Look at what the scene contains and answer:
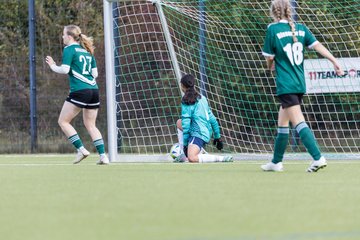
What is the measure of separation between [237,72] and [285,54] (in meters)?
4.75

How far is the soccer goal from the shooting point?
13430mm

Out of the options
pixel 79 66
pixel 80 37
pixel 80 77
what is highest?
pixel 80 37

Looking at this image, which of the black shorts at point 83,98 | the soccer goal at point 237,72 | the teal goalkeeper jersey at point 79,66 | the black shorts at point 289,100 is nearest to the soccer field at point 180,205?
the black shorts at point 289,100

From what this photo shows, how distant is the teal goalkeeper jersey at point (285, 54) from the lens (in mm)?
9312

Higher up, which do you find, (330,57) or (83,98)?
(330,57)

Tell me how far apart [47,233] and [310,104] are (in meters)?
9.25

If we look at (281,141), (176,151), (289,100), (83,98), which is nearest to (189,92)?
(176,151)

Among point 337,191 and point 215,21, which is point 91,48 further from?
point 337,191

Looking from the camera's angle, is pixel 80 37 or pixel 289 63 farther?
pixel 80 37

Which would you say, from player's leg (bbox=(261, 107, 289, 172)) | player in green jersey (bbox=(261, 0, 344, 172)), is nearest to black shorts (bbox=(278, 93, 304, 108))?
player in green jersey (bbox=(261, 0, 344, 172))

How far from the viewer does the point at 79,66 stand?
38.3 ft

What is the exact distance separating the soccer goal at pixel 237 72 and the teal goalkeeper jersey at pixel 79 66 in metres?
1.48

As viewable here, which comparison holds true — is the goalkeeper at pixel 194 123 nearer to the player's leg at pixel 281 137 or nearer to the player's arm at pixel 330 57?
the player's leg at pixel 281 137

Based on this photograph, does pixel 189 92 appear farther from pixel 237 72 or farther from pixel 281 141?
pixel 281 141
